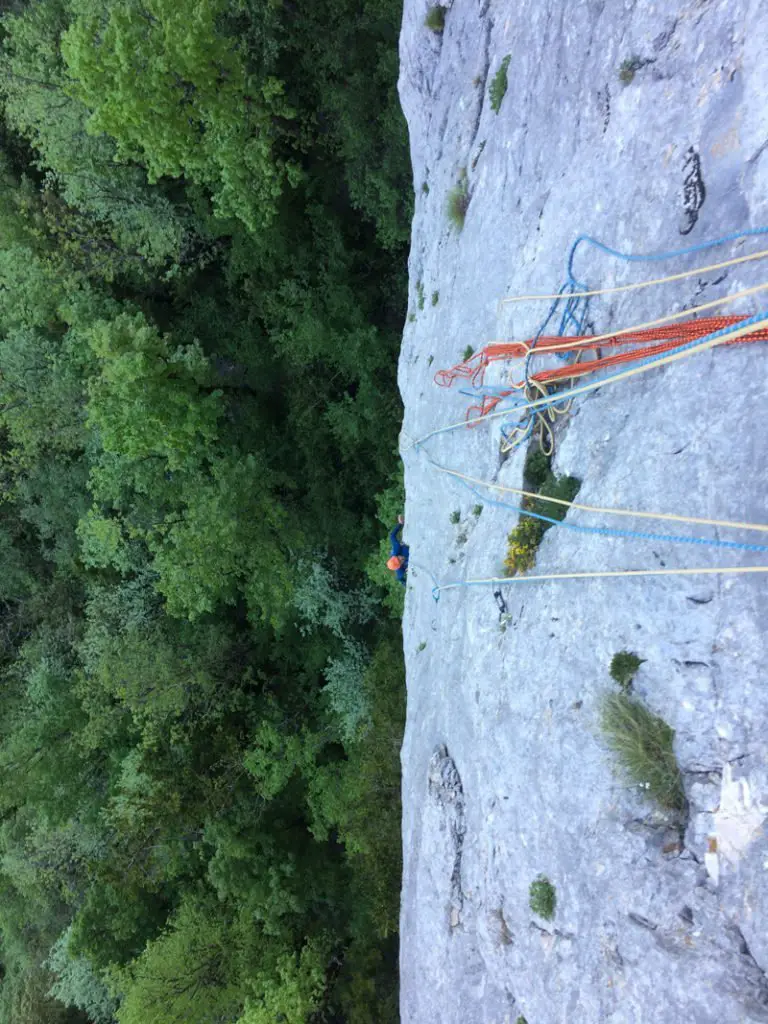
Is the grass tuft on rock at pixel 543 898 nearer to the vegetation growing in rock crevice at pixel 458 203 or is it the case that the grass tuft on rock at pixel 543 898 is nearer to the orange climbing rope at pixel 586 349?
the orange climbing rope at pixel 586 349

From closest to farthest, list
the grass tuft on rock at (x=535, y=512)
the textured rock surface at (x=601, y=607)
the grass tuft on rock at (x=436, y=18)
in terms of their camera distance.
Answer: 1. the textured rock surface at (x=601, y=607)
2. the grass tuft on rock at (x=535, y=512)
3. the grass tuft on rock at (x=436, y=18)

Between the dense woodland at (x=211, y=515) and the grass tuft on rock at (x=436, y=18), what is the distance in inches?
190

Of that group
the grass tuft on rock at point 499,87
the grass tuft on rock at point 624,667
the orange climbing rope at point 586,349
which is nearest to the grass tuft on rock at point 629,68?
the grass tuft on rock at point 499,87

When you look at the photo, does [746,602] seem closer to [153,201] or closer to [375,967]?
[375,967]

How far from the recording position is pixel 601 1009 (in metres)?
4.59

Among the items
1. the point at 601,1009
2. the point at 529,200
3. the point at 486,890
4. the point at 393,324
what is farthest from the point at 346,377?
the point at 601,1009

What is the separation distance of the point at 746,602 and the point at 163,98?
1213cm

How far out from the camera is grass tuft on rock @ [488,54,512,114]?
641cm

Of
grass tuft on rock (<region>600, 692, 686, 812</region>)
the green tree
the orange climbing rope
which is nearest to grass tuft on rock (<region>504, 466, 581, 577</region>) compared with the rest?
the orange climbing rope

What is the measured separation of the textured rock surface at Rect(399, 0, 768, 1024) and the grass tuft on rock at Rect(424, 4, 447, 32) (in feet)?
0.56

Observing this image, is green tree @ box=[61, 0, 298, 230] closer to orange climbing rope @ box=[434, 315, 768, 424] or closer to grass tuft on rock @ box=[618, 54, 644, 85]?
orange climbing rope @ box=[434, 315, 768, 424]

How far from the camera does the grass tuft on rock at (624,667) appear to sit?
4.43 m

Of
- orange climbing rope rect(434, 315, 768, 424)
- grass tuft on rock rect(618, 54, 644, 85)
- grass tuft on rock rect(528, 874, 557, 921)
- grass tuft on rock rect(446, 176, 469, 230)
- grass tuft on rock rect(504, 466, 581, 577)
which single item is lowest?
grass tuft on rock rect(528, 874, 557, 921)

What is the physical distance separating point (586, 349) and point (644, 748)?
333cm
